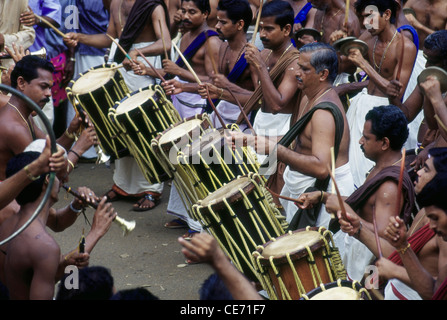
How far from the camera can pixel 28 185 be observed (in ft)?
12.5

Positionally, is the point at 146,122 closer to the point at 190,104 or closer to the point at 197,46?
the point at 190,104

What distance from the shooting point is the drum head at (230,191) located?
4656 millimetres

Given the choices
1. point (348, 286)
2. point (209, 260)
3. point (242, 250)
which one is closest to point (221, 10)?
point (242, 250)

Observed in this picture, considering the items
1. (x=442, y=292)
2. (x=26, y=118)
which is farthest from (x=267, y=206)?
(x=26, y=118)

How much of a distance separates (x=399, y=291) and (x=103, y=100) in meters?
4.30

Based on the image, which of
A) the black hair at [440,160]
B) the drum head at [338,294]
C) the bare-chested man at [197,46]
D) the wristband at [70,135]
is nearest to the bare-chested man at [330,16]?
the bare-chested man at [197,46]

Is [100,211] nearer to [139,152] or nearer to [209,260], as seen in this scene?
[209,260]

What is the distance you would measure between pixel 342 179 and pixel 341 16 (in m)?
2.56

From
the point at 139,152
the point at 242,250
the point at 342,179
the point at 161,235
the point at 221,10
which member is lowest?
the point at 161,235

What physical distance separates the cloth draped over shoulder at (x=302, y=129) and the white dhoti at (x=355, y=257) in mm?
338

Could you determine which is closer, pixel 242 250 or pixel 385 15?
pixel 242 250

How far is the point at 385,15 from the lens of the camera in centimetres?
589

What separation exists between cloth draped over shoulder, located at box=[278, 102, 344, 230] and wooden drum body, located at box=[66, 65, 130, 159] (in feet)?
8.86
